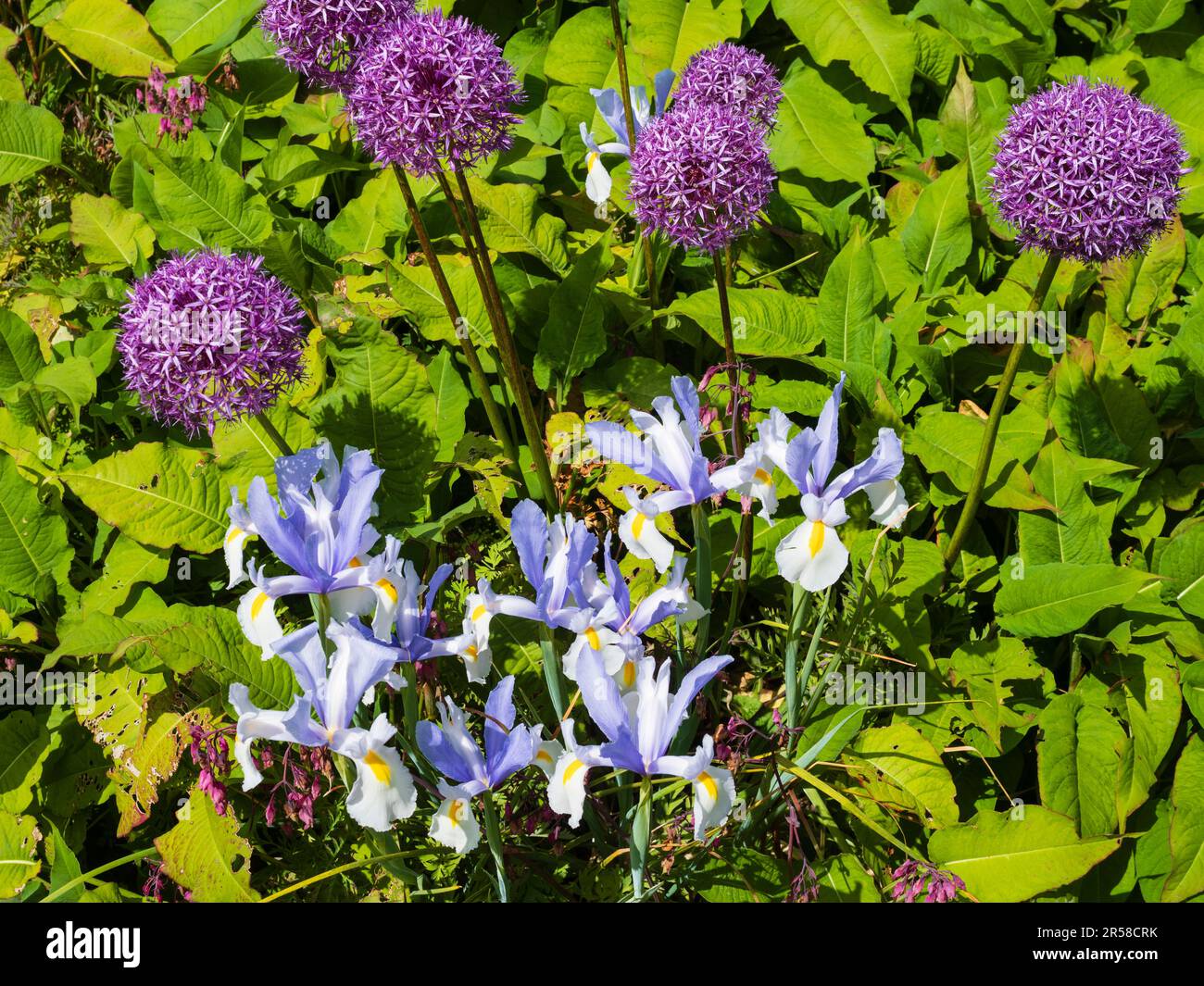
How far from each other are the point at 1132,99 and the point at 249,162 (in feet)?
10.4

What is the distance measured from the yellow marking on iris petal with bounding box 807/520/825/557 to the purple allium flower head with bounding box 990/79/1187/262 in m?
0.84

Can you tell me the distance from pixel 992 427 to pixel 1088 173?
0.59 meters

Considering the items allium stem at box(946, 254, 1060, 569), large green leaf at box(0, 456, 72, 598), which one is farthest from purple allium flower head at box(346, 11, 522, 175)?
large green leaf at box(0, 456, 72, 598)

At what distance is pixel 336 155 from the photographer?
366 centimetres

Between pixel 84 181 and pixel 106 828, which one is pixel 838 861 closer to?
pixel 106 828

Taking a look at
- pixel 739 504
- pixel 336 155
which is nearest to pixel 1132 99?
pixel 739 504

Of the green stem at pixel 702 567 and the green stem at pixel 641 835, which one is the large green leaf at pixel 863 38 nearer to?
the green stem at pixel 702 567

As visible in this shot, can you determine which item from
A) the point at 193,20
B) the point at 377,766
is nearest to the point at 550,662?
the point at 377,766

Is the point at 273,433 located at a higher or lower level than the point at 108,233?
lower

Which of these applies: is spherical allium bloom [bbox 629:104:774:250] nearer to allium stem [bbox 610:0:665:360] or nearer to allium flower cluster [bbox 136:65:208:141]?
allium stem [bbox 610:0:665:360]

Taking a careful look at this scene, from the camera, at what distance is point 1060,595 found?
2.66 m

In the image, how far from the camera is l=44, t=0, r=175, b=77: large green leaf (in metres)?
4.19

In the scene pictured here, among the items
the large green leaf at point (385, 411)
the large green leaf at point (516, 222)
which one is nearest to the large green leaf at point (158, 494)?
the large green leaf at point (385, 411)

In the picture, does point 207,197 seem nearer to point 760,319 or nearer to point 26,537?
point 26,537
